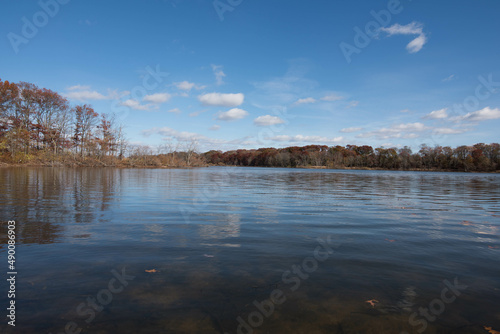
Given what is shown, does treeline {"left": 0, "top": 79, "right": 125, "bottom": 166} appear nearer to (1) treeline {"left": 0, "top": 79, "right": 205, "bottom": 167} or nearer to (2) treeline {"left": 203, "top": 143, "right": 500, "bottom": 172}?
(1) treeline {"left": 0, "top": 79, "right": 205, "bottom": 167}

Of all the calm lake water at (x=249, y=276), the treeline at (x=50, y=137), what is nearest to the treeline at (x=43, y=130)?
the treeline at (x=50, y=137)

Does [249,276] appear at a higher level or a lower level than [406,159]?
lower

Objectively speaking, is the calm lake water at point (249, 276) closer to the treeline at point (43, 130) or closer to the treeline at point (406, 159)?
the treeline at point (43, 130)

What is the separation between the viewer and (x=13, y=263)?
476 centimetres

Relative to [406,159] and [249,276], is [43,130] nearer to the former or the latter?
[249,276]

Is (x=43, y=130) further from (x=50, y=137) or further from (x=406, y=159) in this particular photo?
(x=406, y=159)

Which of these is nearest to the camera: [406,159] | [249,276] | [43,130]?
[249,276]

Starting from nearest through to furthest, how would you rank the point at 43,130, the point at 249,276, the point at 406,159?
1. the point at 249,276
2. the point at 43,130
3. the point at 406,159

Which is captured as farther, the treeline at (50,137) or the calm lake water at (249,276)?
the treeline at (50,137)

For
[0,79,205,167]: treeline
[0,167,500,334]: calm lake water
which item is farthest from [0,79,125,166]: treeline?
[0,167,500,334]: calm lake water

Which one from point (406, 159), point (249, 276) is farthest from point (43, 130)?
point (406, 159)

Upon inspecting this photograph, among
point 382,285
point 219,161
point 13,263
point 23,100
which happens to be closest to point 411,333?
point 382,285

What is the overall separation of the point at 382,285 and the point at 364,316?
1.09 metres

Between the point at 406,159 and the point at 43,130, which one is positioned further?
the point at 406,159
